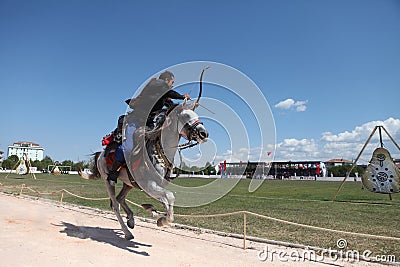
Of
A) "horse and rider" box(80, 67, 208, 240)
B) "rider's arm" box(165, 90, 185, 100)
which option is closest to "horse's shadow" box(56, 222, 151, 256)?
"horse and rider" box(80, 67, 208, 240)

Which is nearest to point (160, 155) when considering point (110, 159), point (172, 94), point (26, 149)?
point (172, 94)

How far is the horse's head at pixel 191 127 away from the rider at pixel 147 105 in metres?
0.39

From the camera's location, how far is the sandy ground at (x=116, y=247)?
545 centimetres

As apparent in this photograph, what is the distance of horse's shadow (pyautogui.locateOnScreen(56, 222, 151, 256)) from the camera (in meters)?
6.54

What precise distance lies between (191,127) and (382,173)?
57.4ft

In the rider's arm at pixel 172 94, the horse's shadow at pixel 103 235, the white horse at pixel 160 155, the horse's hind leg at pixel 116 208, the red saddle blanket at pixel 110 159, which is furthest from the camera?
the horse's hind leg at pixel 116 208

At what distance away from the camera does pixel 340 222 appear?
11062 millimetres

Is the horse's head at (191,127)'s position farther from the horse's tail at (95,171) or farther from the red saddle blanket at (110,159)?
the horse's tail at (95,171)

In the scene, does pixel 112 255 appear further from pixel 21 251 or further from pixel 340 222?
pixel 340 222

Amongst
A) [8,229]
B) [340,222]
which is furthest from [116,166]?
[340,222]

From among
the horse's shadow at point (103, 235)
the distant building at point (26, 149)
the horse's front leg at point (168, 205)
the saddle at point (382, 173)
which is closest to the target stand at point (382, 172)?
the saddle at point (382, 173)

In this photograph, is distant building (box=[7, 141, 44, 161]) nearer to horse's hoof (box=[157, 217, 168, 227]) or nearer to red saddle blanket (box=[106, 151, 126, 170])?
red saddle blanket (box=[106, 151, 126, 170])

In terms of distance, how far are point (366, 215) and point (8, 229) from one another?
1297cm

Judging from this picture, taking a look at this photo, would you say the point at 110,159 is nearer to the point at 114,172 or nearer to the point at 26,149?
the point at 114,172
